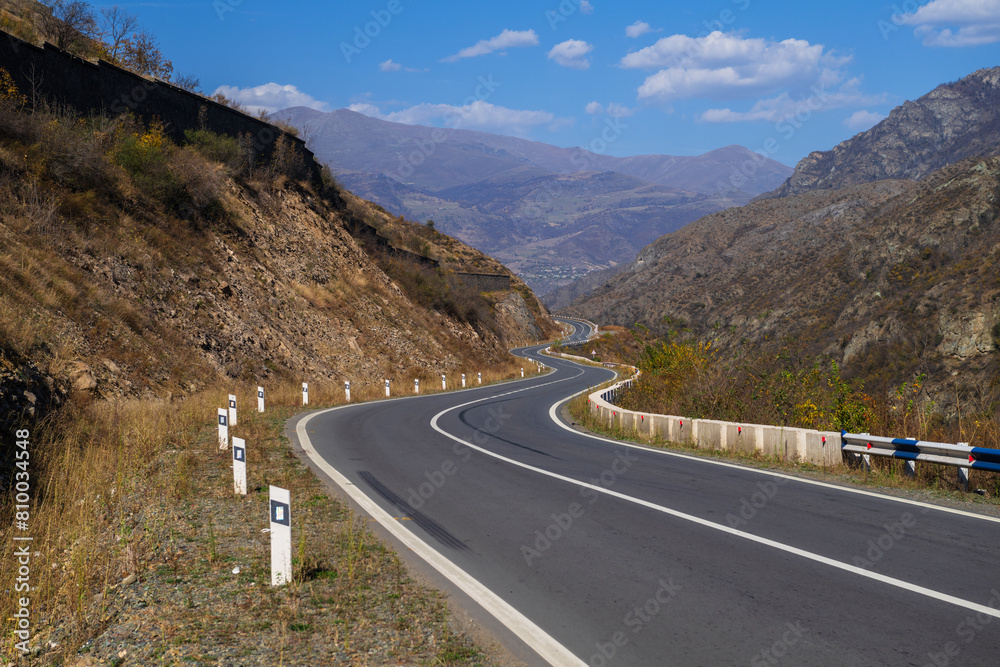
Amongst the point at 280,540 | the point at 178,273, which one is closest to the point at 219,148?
the point at 178,273

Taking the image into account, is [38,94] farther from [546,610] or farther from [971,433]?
[971,433]

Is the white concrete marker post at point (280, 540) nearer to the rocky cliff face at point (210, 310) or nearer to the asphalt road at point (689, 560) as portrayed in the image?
the asphalt road at point (689, 560)

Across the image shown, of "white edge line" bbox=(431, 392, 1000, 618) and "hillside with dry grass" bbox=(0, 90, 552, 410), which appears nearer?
"white edge line" bbox=(431, 392, 1000, 618)

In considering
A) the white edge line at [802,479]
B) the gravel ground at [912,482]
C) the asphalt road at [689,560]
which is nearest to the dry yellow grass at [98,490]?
the asphalt road at [689,560]

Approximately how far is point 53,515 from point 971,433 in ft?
40.3

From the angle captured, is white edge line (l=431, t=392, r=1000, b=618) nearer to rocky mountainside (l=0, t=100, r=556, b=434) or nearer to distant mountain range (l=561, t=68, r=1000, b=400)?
distant mountain range (l=561, t=68, r=1000, b=400)

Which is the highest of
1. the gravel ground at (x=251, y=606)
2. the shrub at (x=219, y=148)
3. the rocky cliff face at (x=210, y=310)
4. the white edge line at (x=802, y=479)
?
the shrub at (x=219, y=148)

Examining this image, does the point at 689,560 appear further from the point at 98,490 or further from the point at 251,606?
the point at 98,490

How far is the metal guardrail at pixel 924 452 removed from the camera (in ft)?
25.9

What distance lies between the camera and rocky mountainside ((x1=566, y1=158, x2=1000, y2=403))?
36312 mm

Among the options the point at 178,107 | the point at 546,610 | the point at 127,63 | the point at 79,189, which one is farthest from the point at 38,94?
the point at 546,610

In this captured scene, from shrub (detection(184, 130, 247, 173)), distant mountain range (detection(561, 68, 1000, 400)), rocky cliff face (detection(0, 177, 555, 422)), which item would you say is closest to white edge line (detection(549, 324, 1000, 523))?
distant mountain range (detection(561, 68, 1000, 400))

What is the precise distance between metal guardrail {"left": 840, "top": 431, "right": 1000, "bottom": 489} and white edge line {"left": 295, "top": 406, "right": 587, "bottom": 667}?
6523 millimetres

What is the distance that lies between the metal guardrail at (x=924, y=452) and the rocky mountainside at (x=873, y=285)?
4.72 metres
